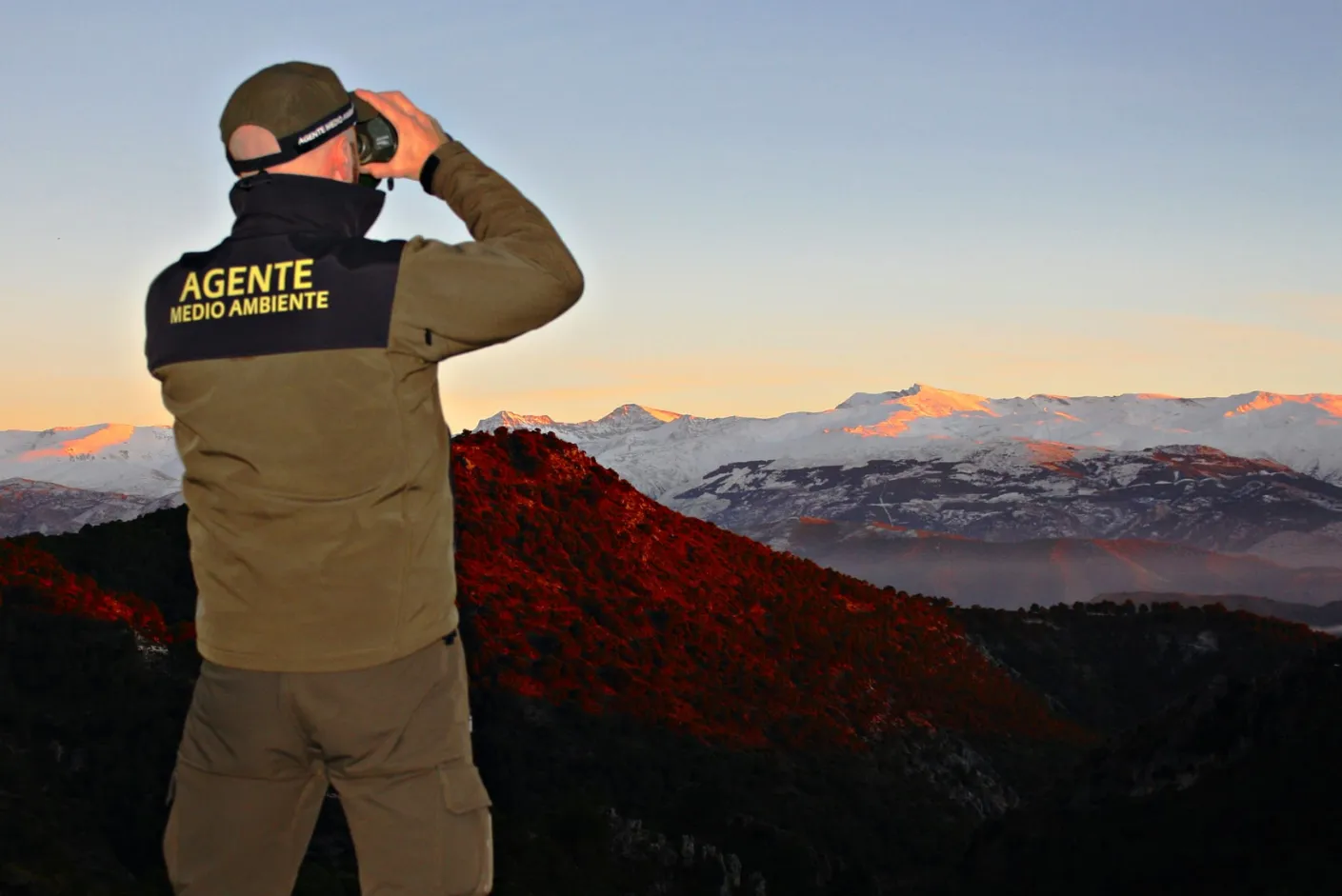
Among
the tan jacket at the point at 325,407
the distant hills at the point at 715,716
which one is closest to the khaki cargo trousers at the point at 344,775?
the tan jacket at the point at 325,407

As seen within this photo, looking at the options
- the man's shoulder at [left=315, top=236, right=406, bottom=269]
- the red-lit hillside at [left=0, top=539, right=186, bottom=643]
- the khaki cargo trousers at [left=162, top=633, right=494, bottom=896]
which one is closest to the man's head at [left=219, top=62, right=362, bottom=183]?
the man's shoulder at [left=315, top=236, right=406, bottom=269]

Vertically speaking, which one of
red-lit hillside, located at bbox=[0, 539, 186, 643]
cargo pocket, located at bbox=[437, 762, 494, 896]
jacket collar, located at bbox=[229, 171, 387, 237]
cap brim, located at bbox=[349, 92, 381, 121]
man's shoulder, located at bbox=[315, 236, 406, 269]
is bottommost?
red-lit hillside, located at bbox=[0, 539, 186, 643]

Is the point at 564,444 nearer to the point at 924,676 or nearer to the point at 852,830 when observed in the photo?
the point at 924,676

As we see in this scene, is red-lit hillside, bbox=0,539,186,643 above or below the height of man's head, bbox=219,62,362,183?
below

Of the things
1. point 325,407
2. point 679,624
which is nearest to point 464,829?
point 325,407

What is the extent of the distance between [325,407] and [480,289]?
1.91 feet

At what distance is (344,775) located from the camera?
160 inches

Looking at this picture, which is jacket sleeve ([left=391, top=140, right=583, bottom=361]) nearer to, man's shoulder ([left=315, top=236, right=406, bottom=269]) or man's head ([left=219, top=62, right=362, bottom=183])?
man's shoulder ([left=315, top=236, right=406, bottom=269])

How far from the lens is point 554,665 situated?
28.4 metres

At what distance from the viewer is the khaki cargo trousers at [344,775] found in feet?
13.1

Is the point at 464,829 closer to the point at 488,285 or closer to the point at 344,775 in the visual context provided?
the point at 344,775

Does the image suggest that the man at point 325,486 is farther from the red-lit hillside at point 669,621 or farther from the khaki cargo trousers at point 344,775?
the red-lit hillside at point 669,621

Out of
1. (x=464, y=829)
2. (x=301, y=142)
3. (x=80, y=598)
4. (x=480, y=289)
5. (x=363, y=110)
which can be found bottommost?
(x=80, y=598)

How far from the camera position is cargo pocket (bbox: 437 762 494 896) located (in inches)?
161
